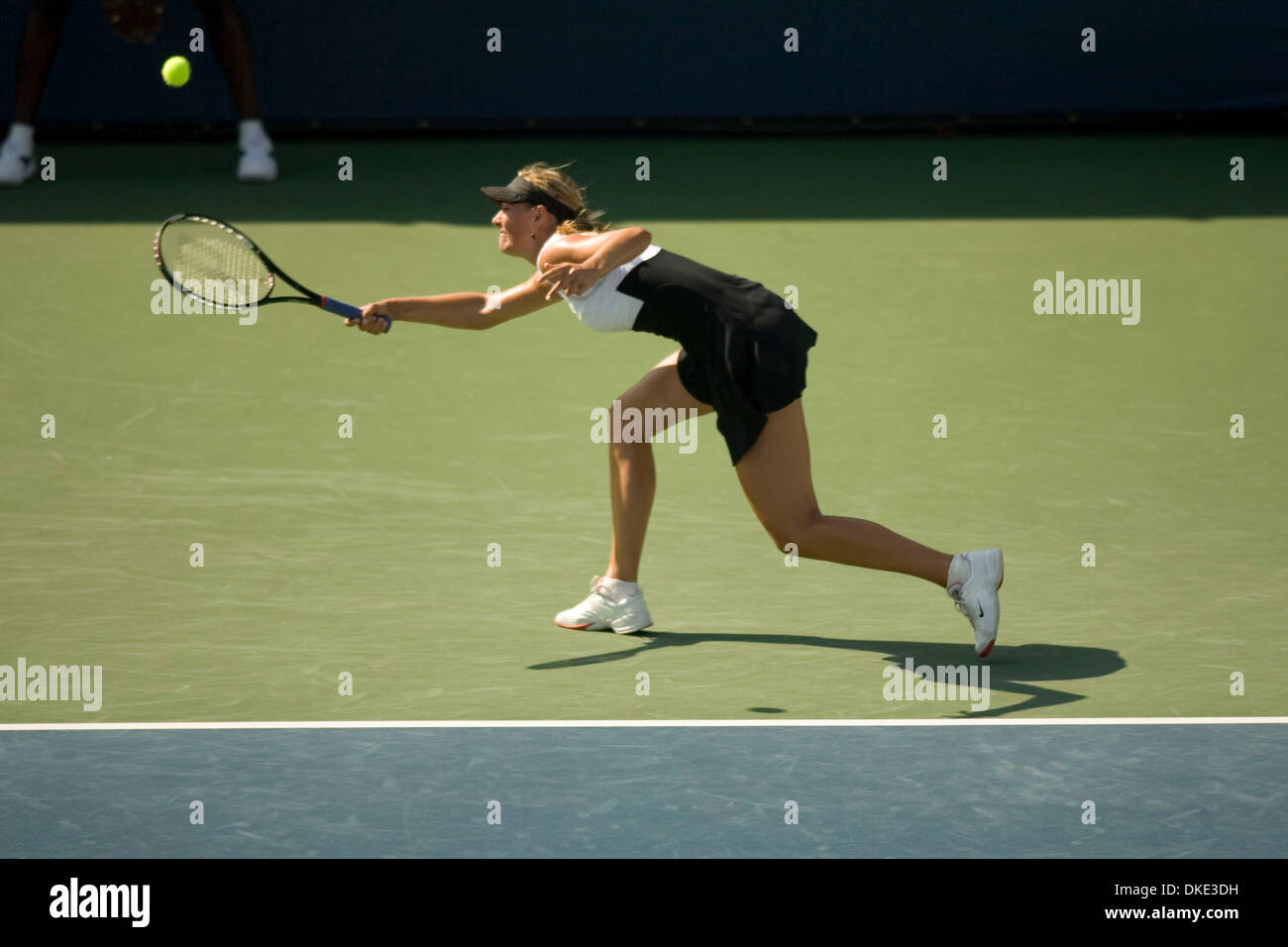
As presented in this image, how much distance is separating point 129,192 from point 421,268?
7.36ft

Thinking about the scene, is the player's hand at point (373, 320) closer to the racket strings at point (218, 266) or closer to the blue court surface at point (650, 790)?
the racket strings at point (218, 266)

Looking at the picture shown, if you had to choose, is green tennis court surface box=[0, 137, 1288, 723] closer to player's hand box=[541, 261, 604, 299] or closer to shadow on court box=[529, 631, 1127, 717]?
shadow on court box=[529, 631, 1127, 717]

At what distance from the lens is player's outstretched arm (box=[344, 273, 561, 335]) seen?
6238mm

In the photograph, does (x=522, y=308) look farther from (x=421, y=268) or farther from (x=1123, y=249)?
(x=1123, y=249)

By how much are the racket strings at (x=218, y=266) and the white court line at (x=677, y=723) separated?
5.22 ft

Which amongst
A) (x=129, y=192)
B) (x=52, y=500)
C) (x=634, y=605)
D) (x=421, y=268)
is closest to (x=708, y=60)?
(x=421, y=268)

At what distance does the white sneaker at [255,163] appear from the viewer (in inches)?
463

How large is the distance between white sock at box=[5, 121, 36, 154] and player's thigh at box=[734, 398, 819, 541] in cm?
716

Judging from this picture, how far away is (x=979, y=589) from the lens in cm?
590

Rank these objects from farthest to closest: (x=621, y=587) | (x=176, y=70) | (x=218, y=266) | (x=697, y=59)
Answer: (x=697, y=59)
(x=176, y=70)
(x=218, y=266)
(x=621, y=587)

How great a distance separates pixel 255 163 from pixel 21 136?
1.37 m

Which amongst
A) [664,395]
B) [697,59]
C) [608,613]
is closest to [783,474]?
[664,395]

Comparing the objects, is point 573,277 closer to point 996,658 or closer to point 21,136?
point 996,658

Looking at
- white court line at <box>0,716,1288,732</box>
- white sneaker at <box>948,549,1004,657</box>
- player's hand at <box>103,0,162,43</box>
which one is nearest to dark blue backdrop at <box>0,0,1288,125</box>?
player's hand at <box>103,0,162,43</box>
